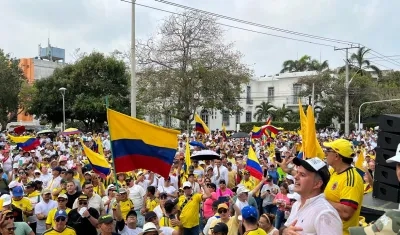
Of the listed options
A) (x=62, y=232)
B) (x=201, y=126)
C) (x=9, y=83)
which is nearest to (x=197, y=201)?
(x=62, y=232)

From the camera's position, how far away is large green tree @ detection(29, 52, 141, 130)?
43125mm

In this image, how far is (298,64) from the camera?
7431cm

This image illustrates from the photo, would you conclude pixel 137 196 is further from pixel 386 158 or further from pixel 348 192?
pixel 348 192

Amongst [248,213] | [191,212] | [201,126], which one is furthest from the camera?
[201,126]

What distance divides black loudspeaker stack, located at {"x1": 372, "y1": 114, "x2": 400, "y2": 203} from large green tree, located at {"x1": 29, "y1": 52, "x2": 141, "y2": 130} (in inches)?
1493

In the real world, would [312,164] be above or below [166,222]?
above

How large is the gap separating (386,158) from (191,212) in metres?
3.84

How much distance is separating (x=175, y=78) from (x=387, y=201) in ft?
98.8

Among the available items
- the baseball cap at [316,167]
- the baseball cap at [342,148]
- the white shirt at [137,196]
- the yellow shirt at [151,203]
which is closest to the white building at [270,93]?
the white shirt at [137,196]

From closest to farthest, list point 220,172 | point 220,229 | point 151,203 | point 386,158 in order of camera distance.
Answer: point 386,158
point 220,229
point 151,203
point 220,172

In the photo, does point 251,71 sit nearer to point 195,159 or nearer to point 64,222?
point 195,159

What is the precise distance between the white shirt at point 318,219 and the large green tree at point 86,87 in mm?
39938

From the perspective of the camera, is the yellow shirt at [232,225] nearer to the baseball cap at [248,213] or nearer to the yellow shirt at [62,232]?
the baseball cap at [248,213]

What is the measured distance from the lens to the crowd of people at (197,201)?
315 centimetres
